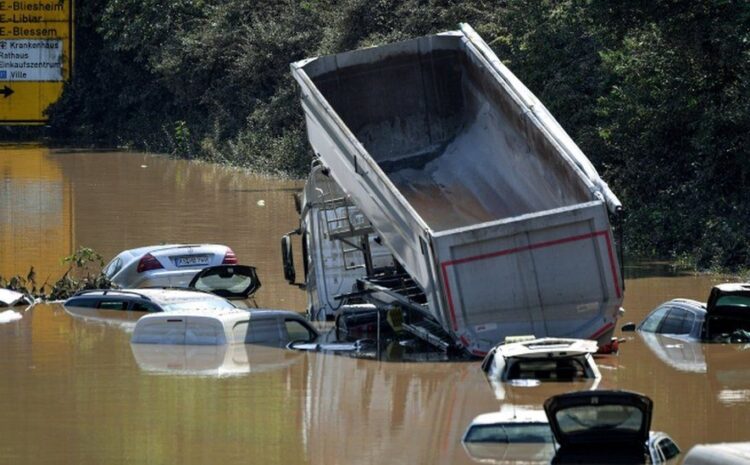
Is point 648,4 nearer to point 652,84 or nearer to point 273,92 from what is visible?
point 652,84

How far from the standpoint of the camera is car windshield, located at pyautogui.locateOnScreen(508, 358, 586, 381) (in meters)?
17.0

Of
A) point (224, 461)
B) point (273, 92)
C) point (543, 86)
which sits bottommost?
point (224, 461)

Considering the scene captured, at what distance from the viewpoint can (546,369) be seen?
17062 mm

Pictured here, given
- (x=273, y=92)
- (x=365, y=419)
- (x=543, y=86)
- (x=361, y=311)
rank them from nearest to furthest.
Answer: (x=365, y=419) → (x=361, y=311) → (x=543, y=86) → (x=273, y=92)

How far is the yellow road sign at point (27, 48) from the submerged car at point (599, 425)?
25.0 metres

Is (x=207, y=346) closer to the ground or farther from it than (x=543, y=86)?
closer to the ground

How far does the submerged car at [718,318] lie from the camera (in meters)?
19.6

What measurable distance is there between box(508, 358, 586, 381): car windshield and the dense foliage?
33.1ft

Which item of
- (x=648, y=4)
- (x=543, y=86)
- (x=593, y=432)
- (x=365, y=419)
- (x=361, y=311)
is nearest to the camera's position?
→ (x=593, y=432)

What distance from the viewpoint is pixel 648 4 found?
29.0 metres

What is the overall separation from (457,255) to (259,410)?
3047 millimetres

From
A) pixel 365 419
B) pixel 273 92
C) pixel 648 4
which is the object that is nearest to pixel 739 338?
pixel 365 419

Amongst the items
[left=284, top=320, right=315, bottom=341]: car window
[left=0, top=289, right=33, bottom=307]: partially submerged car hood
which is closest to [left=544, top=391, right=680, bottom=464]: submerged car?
[left=284, top=320, right=315, bottom=341]: car window

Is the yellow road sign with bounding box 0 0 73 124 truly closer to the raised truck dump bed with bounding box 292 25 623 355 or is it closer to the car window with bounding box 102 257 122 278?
the car window with bounding box 102 257 122 278
